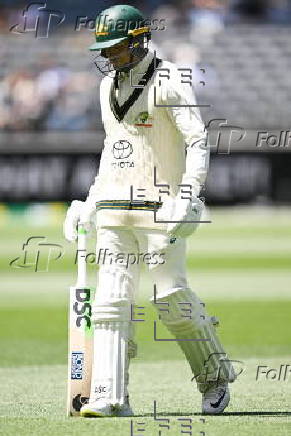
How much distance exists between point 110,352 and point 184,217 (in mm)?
619

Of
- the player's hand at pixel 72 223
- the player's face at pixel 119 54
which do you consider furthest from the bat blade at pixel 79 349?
the player's face at pixel 119 54

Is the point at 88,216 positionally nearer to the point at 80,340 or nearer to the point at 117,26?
the point at 80,340

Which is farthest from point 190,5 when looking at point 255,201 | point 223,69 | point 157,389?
point 157,389

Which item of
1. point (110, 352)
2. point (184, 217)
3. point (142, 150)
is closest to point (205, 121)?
point (142, 150)

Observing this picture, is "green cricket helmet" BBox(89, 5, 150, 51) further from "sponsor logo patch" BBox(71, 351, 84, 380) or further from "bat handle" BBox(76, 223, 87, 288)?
"sponsor logo patch" BBox(71, 351, 84, 380)

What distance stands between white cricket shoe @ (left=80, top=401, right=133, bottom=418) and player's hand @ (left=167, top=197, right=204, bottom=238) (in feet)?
2.29

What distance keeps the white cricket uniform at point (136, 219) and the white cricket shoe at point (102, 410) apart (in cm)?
2

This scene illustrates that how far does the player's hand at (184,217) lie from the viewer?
4258mm

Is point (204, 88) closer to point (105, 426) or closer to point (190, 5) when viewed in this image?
point (190, 5)

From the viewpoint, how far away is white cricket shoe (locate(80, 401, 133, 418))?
4434mm

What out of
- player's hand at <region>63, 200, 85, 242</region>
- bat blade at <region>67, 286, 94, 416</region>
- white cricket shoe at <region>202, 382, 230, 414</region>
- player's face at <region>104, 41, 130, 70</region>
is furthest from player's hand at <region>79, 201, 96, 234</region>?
white cricket shoe at <region>202, 382, 230, 414</region>

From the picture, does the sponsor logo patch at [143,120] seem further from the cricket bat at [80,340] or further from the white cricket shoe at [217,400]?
the white cricket shoe at [217,400]

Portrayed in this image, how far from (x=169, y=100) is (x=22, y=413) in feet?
4.45

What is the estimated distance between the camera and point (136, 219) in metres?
4.48
